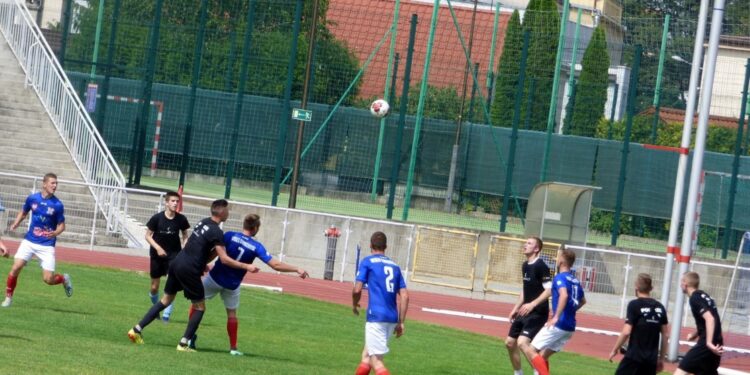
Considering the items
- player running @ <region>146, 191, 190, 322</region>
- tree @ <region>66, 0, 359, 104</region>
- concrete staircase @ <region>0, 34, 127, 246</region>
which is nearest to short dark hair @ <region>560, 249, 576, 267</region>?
player running @ <region>146, 191, 190, 322</region>

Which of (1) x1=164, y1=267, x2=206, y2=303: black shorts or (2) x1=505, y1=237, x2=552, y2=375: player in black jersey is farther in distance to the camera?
(2) x1=505, y1=237, x2=552, y2=375: player in black jersey

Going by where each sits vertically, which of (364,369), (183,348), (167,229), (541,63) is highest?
(541,63)

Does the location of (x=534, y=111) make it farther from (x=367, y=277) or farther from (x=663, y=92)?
(x=367, y=277)

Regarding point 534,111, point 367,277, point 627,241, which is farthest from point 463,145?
point 367,277

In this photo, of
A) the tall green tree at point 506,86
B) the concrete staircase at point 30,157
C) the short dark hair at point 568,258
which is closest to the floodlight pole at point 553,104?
the tall green tree at point 506,86

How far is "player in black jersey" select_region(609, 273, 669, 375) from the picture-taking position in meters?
13.0

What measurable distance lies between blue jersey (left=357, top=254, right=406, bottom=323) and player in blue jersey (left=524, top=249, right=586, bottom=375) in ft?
9.78

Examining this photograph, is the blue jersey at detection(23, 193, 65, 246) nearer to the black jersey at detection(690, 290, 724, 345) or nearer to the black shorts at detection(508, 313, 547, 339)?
the black shorts at detection(508, 313, 547, 339)

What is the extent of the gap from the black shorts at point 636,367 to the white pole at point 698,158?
21.4 feet

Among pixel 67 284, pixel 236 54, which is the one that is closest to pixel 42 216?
pixel 67 284

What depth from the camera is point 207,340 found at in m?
15.8

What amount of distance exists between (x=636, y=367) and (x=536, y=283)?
2.37 metres

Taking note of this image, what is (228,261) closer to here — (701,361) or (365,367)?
(365,367)

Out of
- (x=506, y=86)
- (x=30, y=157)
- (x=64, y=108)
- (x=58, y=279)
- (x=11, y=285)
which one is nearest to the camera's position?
(x=11, y=285)
